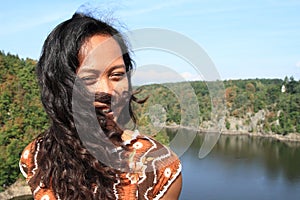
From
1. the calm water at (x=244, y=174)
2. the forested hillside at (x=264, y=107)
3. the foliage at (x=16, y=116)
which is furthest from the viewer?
the forested hillside at (x=264, y=107)

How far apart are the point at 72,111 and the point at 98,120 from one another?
0.06 metres

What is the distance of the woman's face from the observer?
88 centimetres

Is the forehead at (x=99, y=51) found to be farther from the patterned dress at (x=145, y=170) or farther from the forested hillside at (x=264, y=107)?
the forested hillside at (x=264, y=107)

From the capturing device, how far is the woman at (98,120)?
86cm

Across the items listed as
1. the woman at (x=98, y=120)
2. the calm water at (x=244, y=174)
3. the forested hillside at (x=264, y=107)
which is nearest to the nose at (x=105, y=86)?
the woman at (x=98, y=120)

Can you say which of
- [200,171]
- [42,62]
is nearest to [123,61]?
[42,62]

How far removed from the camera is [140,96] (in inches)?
38.0

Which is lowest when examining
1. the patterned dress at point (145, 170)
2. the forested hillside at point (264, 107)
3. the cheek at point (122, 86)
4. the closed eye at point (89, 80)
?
the forested hillside at point (264, 107)

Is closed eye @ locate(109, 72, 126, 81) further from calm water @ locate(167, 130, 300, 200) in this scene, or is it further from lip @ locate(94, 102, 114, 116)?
calm water @ locate(167, 130, 300, 200)

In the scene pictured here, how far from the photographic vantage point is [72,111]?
2.91ft

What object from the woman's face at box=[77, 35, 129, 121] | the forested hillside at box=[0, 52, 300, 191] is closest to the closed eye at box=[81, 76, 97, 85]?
the woman's face at box=[77, 35, 129, 121]

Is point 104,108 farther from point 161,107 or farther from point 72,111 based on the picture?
point 161,107

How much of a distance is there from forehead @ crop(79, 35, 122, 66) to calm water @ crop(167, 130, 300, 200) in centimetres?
1815

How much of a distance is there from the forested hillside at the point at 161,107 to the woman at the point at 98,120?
89mm
